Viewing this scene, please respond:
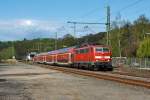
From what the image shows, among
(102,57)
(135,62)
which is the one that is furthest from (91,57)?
(135,62)

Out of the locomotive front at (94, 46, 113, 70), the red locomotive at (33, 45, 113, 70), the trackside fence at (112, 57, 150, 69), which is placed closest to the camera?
A: the locomotive front at (94, 46, 113, 70)

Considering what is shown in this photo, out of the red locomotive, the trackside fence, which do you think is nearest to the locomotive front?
the red locomotive

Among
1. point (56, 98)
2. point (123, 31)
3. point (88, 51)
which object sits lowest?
point (56, 98)

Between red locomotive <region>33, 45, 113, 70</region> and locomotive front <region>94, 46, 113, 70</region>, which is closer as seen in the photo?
locomotive front <region>94, 46, 113, 70</region>

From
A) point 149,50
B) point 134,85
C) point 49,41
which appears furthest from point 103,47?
point 49,41

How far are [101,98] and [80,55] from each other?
36677mm

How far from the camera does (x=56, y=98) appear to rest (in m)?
16.1

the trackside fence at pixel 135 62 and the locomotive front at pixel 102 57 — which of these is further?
the trackside fence at pixel 135 62

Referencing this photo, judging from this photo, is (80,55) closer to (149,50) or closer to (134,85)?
(134,85)

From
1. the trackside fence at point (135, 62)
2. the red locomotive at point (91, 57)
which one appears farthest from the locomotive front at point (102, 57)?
the trackside fence at point (135, 62)

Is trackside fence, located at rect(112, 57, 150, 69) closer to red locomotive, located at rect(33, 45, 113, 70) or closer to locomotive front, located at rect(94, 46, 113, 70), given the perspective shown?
red locomotive, located at rect(33, 45, 113, 70)

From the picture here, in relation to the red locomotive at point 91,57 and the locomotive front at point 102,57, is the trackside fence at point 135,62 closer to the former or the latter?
the red locomotive at point 91,57

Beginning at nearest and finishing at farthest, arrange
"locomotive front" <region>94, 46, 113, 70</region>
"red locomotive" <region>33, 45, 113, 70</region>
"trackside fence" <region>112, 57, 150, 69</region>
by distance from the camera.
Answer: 1. "locomotive front" <region>94, 46, 113, 70</region>
2. "red locomotive" <region>33, 45, 113, 70</region>
3. "trackside fence" <region>112, 57, 150, 69</region>

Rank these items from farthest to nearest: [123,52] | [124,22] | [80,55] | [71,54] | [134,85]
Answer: [124,22]
[123,52]
[71,54]
[80,55]
[134,85]
